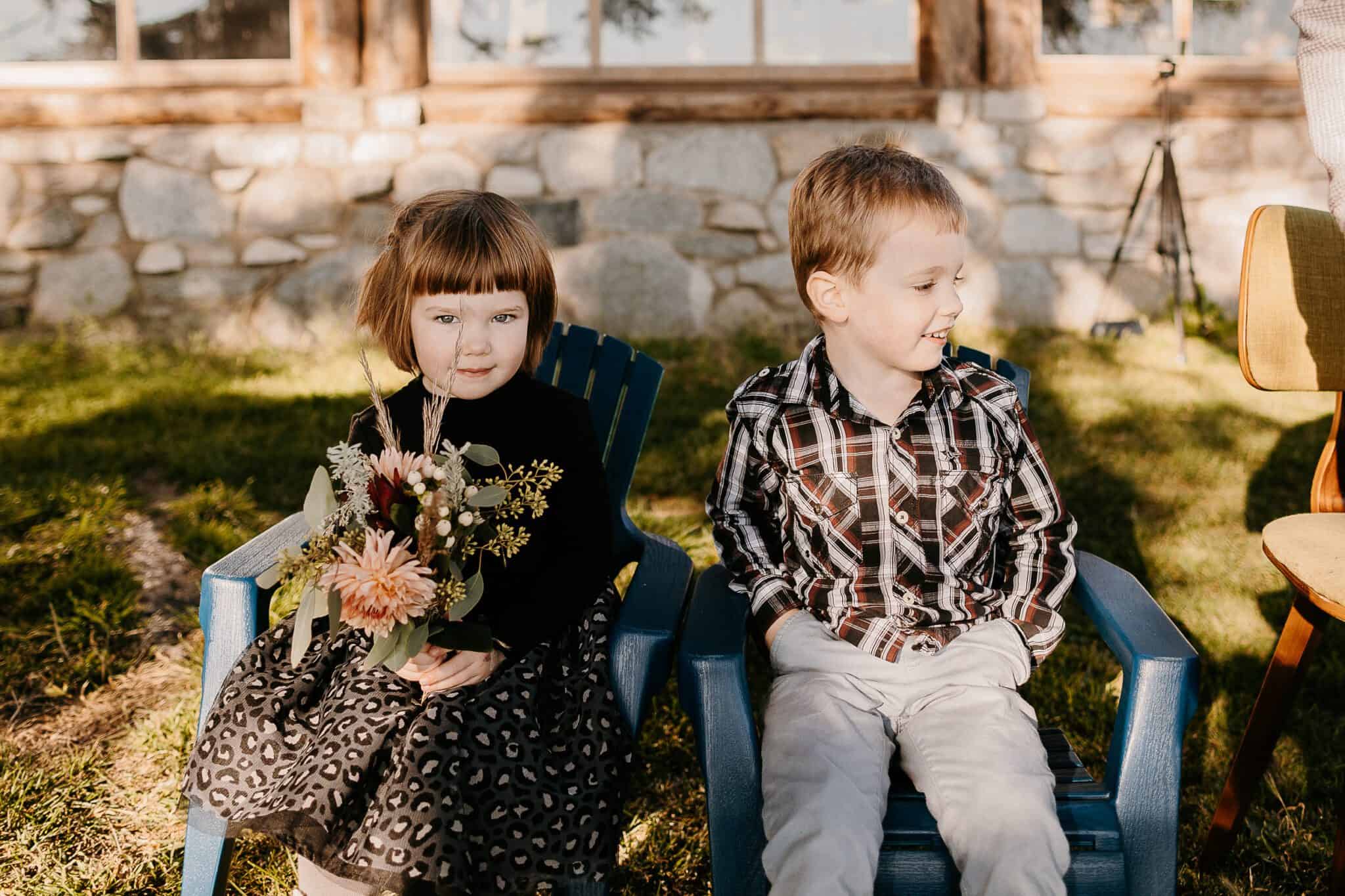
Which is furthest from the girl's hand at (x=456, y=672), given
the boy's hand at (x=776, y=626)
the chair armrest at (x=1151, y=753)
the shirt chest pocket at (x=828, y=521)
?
the chair armrest at (x=1151, y=753)

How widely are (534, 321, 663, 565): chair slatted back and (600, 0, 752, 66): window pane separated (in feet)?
11.8

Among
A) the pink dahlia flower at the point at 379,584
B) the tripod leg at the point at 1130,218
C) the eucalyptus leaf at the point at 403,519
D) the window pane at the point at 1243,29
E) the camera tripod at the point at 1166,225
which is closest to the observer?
the pink dahlia flower at the point at 379,584

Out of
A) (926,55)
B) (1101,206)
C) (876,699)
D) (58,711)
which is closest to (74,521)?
(58,711)

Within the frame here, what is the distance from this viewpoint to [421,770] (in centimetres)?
158

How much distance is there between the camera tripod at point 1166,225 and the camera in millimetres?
5371

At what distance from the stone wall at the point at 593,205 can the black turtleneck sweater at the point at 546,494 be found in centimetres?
367

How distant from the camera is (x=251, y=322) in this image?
18.5 feet

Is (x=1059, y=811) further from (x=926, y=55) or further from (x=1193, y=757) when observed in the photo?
(x=926, y=55)

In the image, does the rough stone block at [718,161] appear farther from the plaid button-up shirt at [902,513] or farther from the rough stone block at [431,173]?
the plaid button-up shirt at [902,513]

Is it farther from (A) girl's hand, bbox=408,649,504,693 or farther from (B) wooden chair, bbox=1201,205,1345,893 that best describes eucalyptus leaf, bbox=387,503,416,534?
(B) wooden chair, bbox=1201,205,1345,893

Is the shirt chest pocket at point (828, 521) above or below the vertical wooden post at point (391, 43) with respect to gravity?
below

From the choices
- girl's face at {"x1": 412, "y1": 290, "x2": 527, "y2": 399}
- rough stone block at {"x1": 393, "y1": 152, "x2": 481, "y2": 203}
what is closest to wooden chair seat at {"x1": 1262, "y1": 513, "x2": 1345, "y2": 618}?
girl's face at {"x1": 412, "y1": 290, "x2": 527, "y2": 399}

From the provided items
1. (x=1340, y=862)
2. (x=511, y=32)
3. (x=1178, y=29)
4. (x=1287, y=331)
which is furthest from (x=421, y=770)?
(x=1178, y=29)

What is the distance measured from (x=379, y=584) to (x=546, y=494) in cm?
57
